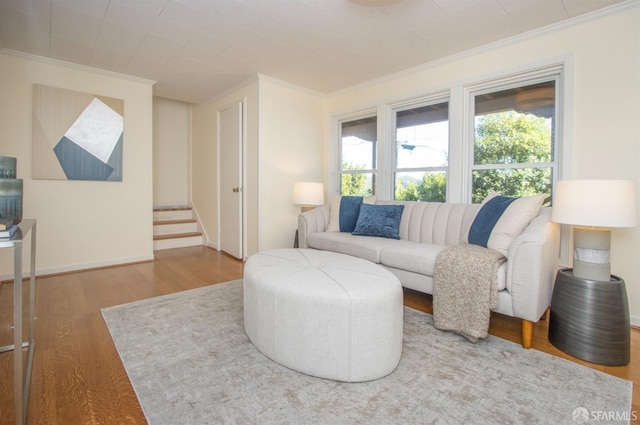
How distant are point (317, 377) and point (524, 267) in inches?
55.4

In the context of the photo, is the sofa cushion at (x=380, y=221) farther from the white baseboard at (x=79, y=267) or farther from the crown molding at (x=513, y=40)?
the white baseboard at (x=79, y=267)

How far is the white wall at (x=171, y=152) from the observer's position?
5348mm

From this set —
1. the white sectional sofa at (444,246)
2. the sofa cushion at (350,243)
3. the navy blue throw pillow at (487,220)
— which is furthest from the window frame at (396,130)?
the sofa cushion at (350,243)

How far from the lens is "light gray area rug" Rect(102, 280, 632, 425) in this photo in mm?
1329

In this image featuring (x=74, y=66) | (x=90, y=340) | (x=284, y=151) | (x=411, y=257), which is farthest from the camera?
(x=284, y=151)

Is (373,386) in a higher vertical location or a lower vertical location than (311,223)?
lower

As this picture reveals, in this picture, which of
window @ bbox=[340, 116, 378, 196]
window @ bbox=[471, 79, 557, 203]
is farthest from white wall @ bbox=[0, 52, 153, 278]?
window @ bbox=[471, 79, 557, 203]

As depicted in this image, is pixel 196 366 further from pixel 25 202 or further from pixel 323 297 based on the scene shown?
pixel 25 202

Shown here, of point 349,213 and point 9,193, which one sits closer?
point 9,193

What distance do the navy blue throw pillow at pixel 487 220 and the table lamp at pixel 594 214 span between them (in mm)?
393

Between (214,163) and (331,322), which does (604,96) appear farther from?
(214,163)

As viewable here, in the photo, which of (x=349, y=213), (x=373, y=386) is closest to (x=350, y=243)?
(x=349, y=213)

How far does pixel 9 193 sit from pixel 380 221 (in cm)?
270

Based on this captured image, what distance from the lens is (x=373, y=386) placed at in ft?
5.02
